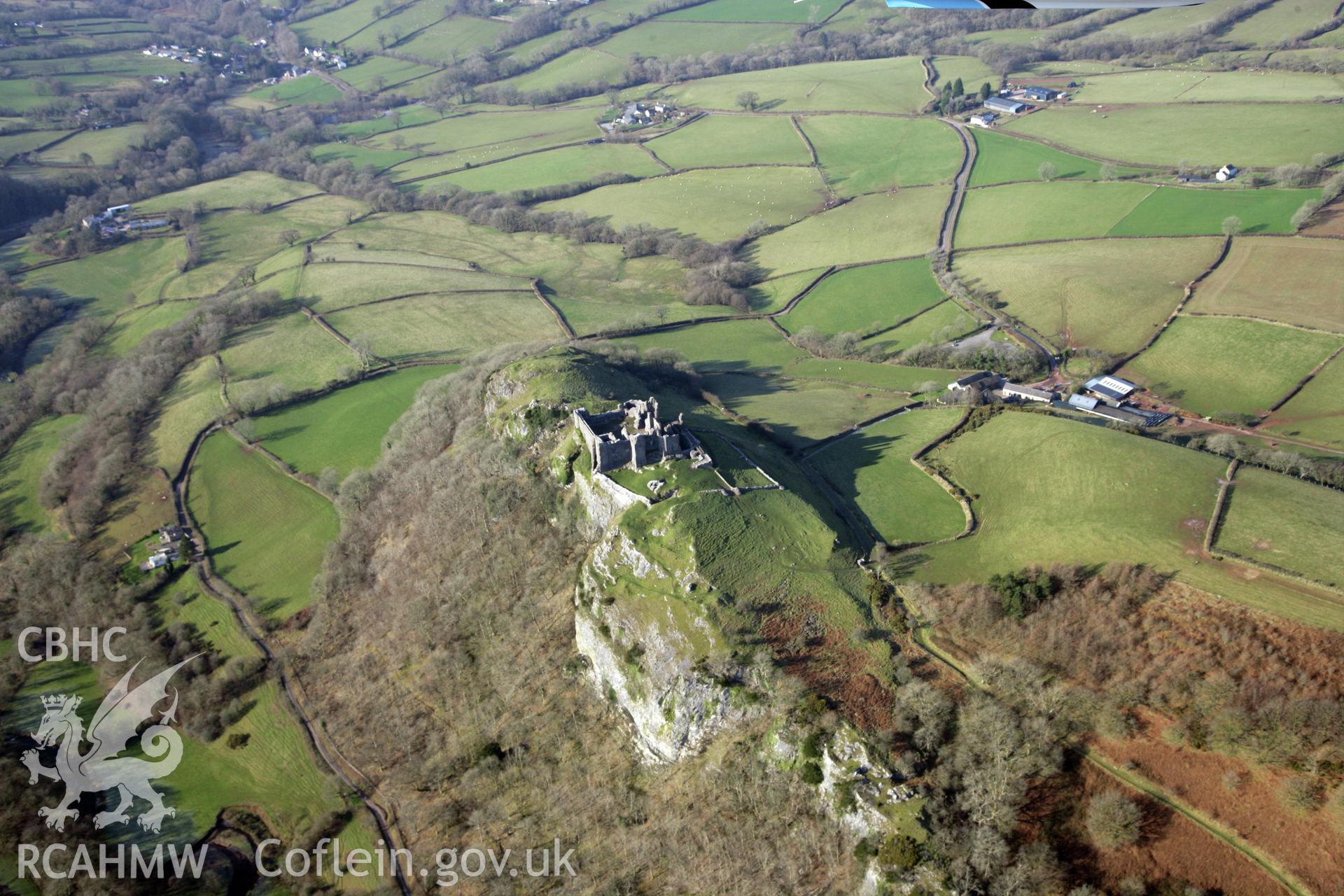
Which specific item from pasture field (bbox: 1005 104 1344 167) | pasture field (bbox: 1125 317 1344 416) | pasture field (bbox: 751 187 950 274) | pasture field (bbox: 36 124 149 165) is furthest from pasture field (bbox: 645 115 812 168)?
pasture field (bbox: 36 124 149 165)

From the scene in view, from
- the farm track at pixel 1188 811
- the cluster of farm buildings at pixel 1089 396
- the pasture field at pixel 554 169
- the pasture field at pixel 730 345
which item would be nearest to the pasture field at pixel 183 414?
the pasture field at pixel 730 345

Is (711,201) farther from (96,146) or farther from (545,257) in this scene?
(96,146)

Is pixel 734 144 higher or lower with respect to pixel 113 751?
higher

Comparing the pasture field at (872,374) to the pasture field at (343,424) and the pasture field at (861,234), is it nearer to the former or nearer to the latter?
the pasture field at (861,234)

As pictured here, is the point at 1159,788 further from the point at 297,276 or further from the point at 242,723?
the point at 297,276

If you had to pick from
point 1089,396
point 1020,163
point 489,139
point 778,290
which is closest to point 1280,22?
point 1020,163

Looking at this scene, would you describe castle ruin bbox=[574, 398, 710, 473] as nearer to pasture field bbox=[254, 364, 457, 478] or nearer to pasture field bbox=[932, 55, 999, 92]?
pasture field bbox=[254, 364, 457, 478]
